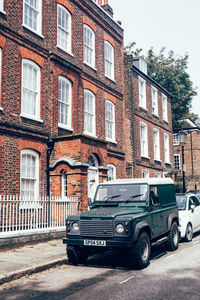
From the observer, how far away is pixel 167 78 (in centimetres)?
4019

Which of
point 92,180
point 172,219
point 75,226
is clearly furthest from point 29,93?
point 172,219

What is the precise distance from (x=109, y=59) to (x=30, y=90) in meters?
8.03

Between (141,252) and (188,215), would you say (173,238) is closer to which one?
(188,215)

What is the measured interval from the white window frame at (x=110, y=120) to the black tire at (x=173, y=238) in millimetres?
9753

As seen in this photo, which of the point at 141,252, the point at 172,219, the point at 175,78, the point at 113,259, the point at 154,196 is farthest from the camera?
the point at 175,78

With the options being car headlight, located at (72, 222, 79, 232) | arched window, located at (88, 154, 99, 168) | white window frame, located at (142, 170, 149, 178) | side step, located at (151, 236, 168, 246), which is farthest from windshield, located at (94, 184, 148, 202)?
white window frame, located at (142, 170, 149, 178)

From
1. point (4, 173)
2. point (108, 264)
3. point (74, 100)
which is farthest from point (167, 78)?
point (108, 264)

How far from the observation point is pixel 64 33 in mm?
16359

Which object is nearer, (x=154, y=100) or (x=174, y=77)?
(x=154, y=100)

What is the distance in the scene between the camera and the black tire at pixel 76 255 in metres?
8.04

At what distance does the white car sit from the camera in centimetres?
1160

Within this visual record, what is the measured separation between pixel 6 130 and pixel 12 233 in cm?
404

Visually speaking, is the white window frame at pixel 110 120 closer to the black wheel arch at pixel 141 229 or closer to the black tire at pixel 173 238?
the black tire at pixel 173 238

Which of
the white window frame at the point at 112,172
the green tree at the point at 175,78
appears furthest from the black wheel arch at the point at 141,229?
the green tree at the point at 175,78
